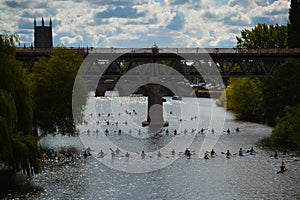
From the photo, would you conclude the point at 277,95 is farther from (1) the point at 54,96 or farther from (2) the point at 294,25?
(1) the point at 54,96

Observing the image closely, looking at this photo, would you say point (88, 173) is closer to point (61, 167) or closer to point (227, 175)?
point (61, 167)

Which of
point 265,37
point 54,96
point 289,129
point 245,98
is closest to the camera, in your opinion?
point 289,129

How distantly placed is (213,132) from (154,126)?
12063mm

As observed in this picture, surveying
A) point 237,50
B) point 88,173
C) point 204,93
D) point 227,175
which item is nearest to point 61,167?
point 88,173

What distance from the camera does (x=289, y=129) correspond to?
6225 cm

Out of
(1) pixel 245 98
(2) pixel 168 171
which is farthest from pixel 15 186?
(1) pixel 245 98

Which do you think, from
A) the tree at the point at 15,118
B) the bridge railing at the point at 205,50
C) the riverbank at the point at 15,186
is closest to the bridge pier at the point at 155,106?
the bridge railing at the point at 205,50

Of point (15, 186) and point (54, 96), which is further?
point (54, 96)

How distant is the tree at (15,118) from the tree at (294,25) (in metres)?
60.3

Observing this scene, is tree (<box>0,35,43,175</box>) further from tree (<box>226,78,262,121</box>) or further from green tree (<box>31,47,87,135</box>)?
tree (<box>226,78,262,121</box>)

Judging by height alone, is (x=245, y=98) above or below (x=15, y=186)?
above

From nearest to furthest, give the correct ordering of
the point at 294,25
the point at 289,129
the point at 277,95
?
the point at 289,129, the point at 277,95, the point at 294,25

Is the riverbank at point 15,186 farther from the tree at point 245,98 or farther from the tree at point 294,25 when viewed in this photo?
the tree at point 294,25

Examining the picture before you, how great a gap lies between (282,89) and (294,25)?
25.1 m
